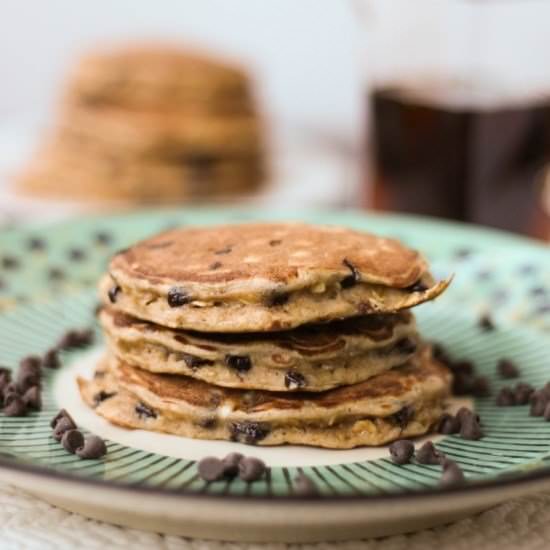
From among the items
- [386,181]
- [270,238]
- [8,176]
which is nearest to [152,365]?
[270,238]

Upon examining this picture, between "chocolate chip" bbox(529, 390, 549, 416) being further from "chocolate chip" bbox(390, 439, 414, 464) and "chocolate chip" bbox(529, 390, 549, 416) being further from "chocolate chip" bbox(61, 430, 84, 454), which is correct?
"chocolate chip" bbox(61, 430, 84, 454)

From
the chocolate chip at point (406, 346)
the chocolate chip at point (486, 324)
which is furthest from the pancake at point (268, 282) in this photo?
the chocolate chip at point (486, 324)

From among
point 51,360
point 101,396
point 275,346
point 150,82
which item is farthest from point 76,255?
point 150,82

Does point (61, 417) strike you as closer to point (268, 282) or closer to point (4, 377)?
point (4, 377)

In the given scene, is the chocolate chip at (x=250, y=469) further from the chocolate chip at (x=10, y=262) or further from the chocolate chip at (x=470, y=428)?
the chocolate chip at (x=10, y=262)

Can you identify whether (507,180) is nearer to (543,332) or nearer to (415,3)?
(415,3)

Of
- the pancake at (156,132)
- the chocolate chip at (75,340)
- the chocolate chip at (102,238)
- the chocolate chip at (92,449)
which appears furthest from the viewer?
the pancake at (156,132)

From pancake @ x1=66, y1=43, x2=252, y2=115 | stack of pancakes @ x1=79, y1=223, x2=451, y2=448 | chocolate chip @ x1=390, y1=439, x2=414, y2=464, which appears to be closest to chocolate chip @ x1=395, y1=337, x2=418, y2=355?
stack of pancakes @ x1=79, y1=223, x2=451, y2=448
